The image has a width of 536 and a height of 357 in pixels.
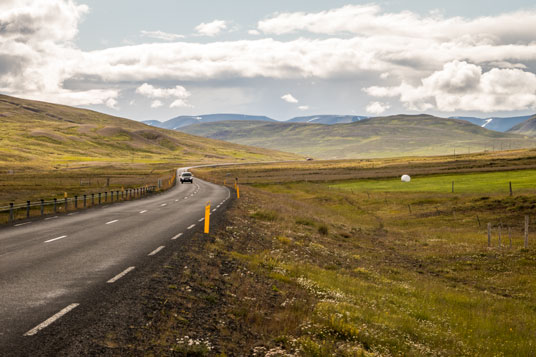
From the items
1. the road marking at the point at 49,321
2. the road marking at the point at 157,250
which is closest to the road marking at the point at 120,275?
the road marking at the point at 49,321

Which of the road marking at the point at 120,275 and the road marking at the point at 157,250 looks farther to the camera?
the road marking at the point at 157,250

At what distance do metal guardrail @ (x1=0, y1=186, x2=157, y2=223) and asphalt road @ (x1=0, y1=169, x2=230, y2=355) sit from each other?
2.72 meters

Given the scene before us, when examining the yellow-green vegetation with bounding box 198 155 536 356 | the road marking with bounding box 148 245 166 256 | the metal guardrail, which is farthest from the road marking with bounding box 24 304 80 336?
the metal guardrail

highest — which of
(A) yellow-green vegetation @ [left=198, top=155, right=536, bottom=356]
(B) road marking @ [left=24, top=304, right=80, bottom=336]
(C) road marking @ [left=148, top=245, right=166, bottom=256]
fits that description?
(B) road marking @ [left=24, top=304, right=80, bottom=336]

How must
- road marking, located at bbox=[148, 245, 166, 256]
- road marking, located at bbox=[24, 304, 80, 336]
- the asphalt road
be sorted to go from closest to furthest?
road marking, located at bbox=[24, 304, 80, 336], the asphalt road, road marking, located at bbox=[148, 245, 166, 256]

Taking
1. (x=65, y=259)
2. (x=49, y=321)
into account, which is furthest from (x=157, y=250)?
(x=49, y=321)

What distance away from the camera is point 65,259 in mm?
12914

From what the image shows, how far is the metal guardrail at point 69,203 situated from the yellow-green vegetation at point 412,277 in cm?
1322

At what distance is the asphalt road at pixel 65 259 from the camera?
778cm

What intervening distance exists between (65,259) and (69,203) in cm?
2517

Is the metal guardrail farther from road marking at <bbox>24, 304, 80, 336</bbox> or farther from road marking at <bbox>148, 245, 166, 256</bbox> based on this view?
road marking at <bbox>24, 304, 80, 336</bbox>

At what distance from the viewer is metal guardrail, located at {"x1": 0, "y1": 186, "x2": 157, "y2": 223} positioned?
26.5 metres

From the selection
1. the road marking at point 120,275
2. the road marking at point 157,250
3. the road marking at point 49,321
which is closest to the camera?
the road marking at point 49,321

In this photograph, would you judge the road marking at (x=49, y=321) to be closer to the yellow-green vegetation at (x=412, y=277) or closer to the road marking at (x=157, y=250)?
the yellow-green vegetation at (x=412, y=277)
